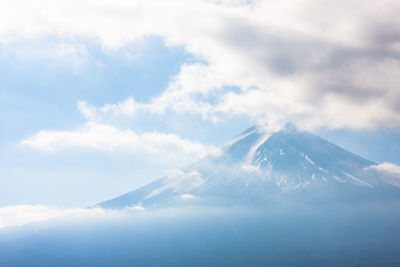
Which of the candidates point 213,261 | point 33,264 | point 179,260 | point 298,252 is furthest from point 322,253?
point 33,264

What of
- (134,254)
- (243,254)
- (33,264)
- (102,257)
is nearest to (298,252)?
(243,254)

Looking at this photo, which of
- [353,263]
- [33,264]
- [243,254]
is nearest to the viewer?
[353,263]

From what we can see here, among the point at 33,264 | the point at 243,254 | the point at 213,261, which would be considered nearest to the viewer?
the point at 213,261

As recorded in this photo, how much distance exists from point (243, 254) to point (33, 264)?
12064cm

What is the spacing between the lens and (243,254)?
568ft

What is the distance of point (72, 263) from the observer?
183 m

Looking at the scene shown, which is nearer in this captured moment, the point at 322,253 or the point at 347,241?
the point at 322,253

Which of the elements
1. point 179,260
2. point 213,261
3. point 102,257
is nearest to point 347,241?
point 213,261

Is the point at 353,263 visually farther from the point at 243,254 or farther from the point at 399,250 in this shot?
the point at 243,254

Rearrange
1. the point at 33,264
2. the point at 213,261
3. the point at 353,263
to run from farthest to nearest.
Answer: the point at 33,264, the point at 213,261, the point at 353,263

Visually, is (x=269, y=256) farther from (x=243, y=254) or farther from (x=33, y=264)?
(x=33, y=264)

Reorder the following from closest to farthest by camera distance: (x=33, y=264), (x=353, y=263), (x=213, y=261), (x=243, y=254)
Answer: (x=353, y=263) → (x=213, y=261) → (x=243, y=254) → (x=33, y=264)

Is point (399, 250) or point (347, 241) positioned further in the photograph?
point (347, 241)

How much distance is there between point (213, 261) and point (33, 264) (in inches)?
4257
